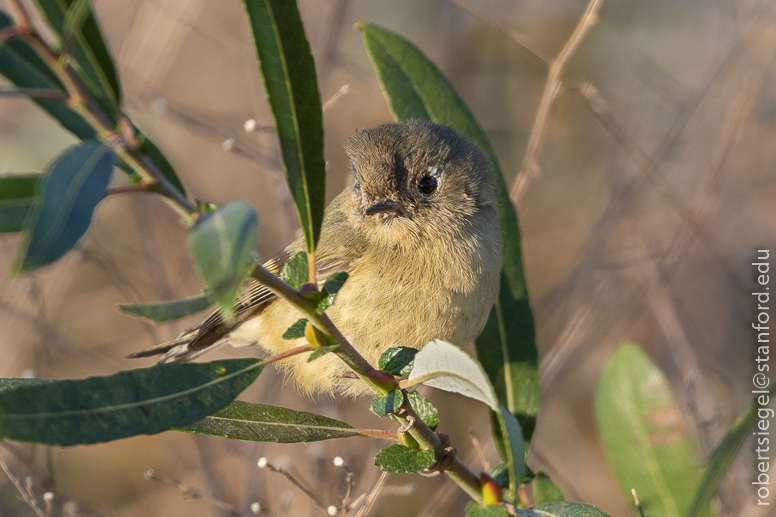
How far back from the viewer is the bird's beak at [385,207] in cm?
296

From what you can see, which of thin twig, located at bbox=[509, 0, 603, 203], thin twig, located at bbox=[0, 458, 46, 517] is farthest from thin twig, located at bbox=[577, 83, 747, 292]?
thin twig, located at bbox=[0, 458, 46, 517]

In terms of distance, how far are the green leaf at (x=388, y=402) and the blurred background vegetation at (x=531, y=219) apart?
2.79m

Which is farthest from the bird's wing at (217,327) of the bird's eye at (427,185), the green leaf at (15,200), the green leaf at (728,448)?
the green leaf at (15,200)

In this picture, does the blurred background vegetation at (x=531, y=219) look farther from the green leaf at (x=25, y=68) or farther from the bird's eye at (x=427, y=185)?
the green leaf at (x=25, y=68)

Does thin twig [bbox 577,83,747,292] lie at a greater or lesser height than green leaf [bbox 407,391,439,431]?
greater

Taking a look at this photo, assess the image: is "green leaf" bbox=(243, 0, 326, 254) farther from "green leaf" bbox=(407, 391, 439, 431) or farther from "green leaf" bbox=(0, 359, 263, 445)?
"green leaf" bbox=(407, 391, 439, 431)

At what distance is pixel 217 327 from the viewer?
3662 millimetres

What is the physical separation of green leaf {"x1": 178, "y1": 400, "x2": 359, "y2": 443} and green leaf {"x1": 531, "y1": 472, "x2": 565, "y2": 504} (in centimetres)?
83

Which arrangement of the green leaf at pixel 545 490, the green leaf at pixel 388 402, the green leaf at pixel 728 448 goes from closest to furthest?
1. the green leaf at pixel 388 402
2. the green leaf at pixel 728 448
3. the green leaf at pixel 545 490

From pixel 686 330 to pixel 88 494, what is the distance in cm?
516

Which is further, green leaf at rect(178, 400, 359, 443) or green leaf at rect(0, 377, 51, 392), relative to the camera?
green leaf at rect(178, 400, 359, 443)

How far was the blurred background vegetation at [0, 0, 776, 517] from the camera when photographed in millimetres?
4809

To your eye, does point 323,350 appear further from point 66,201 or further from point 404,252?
point 404,252

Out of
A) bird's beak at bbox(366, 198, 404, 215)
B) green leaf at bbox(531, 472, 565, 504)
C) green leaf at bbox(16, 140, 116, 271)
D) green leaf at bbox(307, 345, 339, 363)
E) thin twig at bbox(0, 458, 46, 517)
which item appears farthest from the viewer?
bird's beak at bbox(366, 198, 404, 215)
